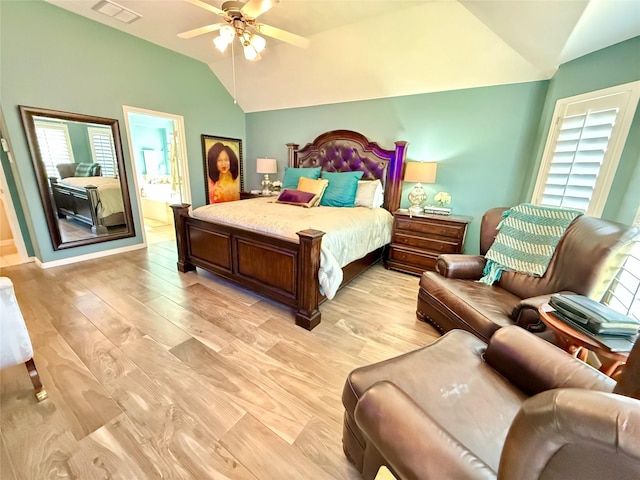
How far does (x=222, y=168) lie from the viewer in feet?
16.4

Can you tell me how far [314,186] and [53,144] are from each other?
3165 mm

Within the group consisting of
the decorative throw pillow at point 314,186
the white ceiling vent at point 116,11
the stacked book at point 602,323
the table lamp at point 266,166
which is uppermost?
the white ceiling vent at point 116,11

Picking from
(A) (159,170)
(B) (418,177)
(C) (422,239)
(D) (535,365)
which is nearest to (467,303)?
(D) (535,365)

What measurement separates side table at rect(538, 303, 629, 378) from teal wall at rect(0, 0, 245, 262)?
4.78m

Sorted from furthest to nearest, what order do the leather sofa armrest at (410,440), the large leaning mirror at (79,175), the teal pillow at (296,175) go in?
the teal pillow at (296,175), the large leaning mirror at (79,175), the leather sofa armrest at (410,440)

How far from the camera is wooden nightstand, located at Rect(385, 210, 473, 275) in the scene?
9.80 ft

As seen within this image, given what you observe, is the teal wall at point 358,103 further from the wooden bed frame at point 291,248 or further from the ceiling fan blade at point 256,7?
the ceiling fan blade at point 256,7

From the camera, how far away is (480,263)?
7.34 ft

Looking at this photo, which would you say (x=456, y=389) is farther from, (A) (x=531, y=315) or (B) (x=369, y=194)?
(B) (x=369, y=194)

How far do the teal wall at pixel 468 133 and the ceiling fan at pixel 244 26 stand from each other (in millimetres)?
1708

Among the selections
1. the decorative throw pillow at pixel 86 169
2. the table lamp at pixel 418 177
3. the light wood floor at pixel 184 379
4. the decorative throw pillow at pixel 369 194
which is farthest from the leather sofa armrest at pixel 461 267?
the decorative throw pillow at pixel 86 169

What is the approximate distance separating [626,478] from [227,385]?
1699 mm

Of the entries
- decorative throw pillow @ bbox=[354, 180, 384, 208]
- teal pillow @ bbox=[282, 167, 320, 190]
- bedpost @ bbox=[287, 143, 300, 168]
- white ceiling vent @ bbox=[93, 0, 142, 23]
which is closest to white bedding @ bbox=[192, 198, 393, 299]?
decorative throw pillow @ bbox=[354, 180, 384, 208]

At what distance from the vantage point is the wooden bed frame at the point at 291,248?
216cm
